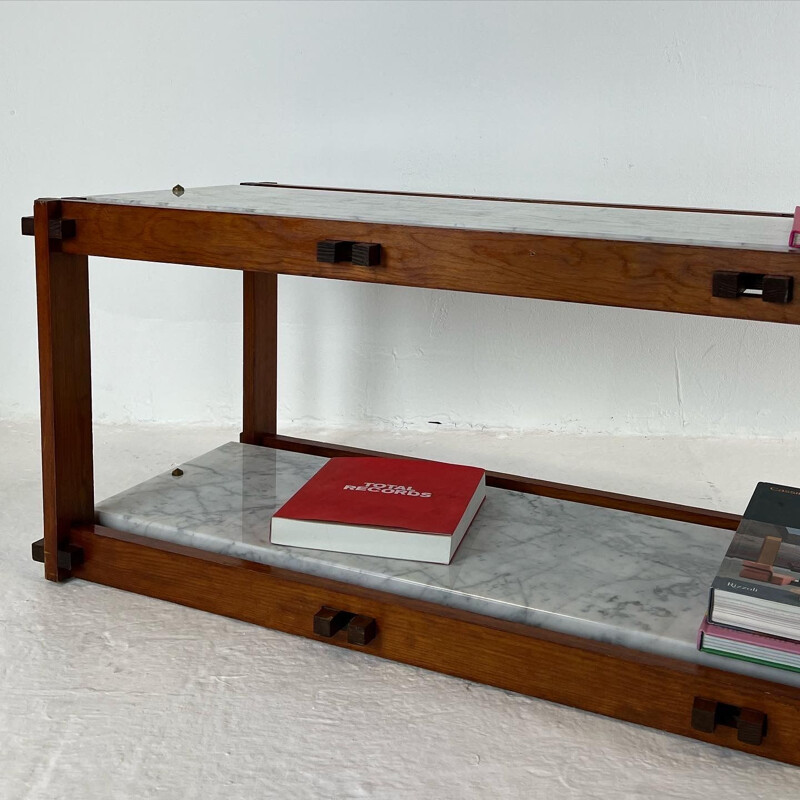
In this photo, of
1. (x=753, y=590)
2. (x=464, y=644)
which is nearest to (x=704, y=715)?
(x=753, y=590)

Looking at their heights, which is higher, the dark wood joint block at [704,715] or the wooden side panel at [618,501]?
the wooden side panel at [618,501]

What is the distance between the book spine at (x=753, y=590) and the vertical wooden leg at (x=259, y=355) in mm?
1029

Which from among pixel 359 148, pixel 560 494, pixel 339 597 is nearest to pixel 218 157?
pixel 359 148

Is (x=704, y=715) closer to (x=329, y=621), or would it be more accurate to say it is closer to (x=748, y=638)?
(x=748, y=638)

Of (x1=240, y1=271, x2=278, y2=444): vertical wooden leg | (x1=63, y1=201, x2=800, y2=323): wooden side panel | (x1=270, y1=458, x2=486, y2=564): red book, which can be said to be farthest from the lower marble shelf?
(x1=63, y1=201, x2=800, y2=323): wooden side panel

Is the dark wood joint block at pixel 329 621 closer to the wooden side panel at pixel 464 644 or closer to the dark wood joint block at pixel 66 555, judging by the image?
the wooden side panel at pixel 464 644

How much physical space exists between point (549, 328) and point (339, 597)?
1.26 meters

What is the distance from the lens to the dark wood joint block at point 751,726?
45.3 inches

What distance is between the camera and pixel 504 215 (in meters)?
1.41

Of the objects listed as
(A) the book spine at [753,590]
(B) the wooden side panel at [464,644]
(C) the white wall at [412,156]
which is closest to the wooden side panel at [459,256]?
(A) the book spine at [753,590]

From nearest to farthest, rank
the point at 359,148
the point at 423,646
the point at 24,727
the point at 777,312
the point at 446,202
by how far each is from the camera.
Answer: the point at 777,312 < the point at 24,727 < the point at 423,646 < the point at 446,202 < the point at 359,148

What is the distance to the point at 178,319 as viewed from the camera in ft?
8.41

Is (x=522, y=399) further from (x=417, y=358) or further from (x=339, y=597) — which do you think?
(x=339, y=597)

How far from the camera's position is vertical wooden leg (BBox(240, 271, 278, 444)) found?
194 cm
